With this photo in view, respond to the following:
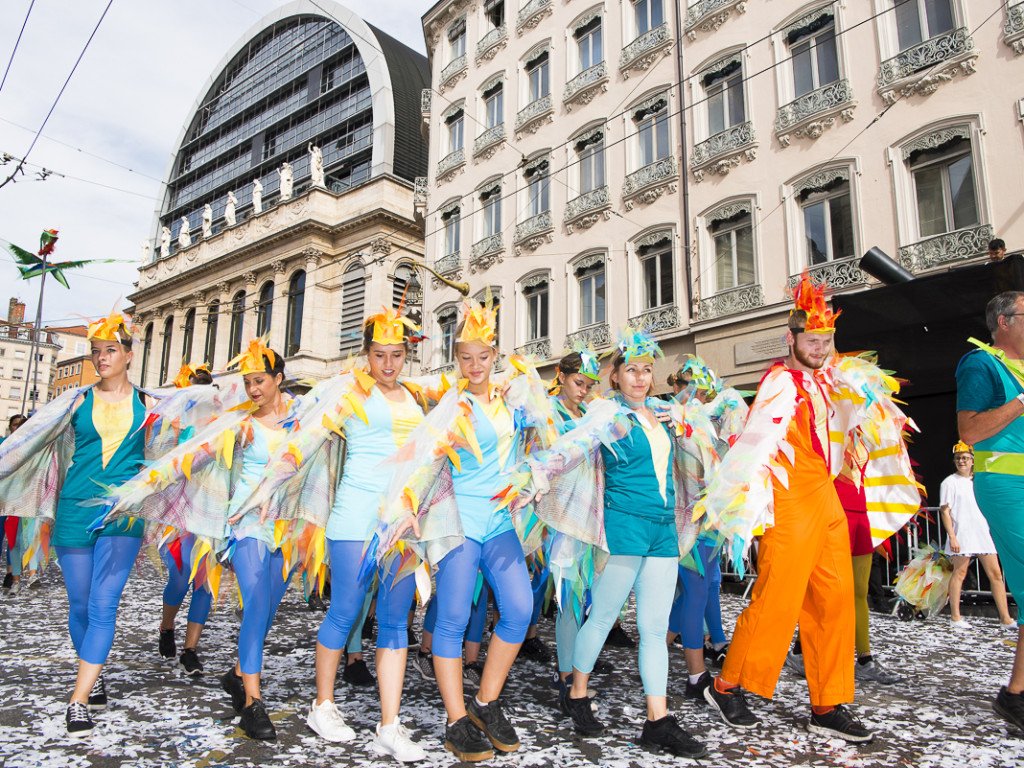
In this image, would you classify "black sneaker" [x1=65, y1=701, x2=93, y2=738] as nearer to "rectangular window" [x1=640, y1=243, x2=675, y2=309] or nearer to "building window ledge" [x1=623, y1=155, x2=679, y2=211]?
"rectangular window" [x1=640, y1=243, x2=675, y2=309]

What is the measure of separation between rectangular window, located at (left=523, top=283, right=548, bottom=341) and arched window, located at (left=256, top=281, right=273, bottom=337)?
1634cm

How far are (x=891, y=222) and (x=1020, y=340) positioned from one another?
34.2ft

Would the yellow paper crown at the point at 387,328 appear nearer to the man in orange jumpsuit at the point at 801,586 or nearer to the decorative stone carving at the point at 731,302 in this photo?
the man in orange jumpsuit at the point at 801,586

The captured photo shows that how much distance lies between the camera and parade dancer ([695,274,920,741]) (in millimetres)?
3359

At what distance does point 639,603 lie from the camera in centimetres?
342

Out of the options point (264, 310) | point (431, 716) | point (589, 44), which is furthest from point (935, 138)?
point (264, 310)

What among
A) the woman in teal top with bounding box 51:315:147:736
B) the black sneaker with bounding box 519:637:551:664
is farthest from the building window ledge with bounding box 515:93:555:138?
the woman in teal top with bounding box 51:315:147:736

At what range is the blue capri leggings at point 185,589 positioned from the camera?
4.57 m

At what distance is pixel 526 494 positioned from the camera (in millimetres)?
3342

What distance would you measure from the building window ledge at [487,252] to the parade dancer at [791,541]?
1742 centimetres

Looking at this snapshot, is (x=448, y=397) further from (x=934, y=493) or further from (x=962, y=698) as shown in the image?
(x=934, y=493)

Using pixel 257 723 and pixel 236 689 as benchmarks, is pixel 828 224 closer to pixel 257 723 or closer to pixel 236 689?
pixel 236 689

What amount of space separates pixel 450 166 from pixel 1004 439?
21.3m

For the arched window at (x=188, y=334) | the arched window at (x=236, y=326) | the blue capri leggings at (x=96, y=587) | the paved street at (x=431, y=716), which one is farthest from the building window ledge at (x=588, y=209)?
the arched window at (x=188, y=334)
